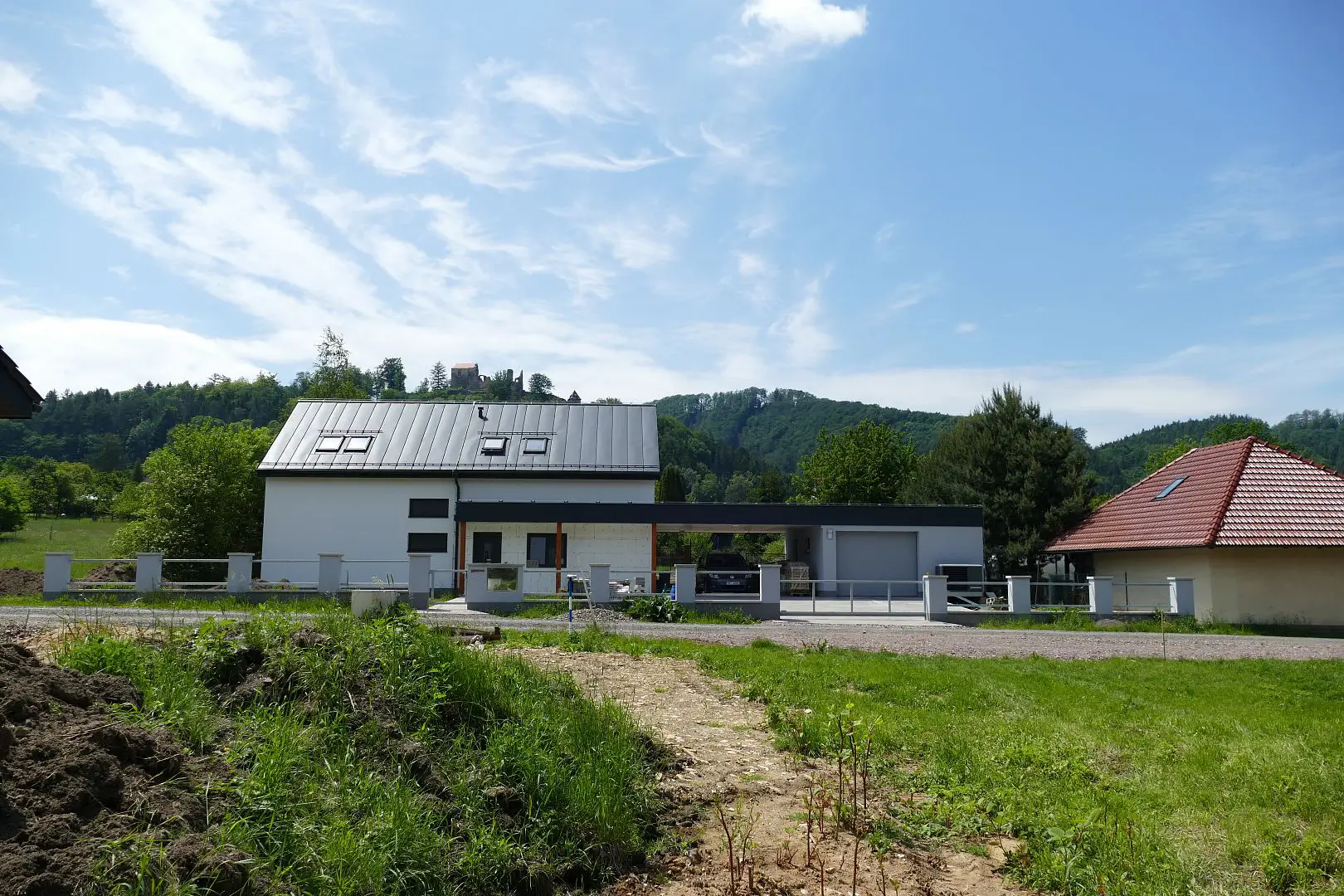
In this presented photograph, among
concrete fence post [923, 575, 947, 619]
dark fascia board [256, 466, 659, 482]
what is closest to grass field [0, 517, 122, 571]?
dark fascia board [256, 466, 659, 482]

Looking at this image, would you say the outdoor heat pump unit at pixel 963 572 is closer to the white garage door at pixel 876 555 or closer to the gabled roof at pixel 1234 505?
the white garage door at pixel 876 555

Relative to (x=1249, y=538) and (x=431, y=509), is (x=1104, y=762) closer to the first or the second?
(x=1249, y=538)

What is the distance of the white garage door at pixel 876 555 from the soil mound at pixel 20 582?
23.2 meters

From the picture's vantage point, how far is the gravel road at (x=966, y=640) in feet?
49.6

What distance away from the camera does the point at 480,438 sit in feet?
117

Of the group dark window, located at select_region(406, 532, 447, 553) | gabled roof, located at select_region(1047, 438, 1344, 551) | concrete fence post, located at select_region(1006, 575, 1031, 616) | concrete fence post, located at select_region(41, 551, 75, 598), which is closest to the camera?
concrete fence post, located at select_region(41, 551, 75, 598)

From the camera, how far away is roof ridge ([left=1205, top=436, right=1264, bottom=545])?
76.8 feet

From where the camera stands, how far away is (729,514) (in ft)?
99.6

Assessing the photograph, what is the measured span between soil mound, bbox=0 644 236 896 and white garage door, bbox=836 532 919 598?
2746cm

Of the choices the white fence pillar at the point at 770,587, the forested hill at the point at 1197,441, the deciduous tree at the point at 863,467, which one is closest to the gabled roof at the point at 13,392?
the white fence pillar at the point at 770,587

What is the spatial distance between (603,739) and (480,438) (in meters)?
30.7

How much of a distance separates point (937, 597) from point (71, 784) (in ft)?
69.5

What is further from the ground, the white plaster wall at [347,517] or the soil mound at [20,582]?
the white plaster wall at [347,517]

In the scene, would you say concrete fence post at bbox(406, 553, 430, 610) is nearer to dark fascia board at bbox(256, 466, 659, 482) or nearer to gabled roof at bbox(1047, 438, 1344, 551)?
dark fascia board at bbox(256, 466, 659, 482)
